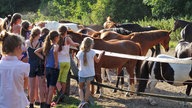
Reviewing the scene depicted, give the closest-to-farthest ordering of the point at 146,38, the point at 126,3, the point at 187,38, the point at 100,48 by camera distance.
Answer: the point at 100,48 < the point at 146,38 < the point at 187,38 < the point at 126,3

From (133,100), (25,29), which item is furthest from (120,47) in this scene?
(25,29)

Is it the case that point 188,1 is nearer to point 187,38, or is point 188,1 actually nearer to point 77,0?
point 77,0

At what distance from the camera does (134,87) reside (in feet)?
33.8

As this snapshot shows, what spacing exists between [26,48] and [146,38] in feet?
16.9

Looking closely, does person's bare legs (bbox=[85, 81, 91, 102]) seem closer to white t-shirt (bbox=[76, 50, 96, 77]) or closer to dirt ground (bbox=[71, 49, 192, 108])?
white t-shirt (bbox=[76, 50, 96, 77])

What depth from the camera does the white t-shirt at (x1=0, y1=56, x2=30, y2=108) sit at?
14.7 ft

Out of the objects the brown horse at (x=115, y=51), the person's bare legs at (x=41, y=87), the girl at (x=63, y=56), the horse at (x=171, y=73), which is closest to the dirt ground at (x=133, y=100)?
the horse at (x=171, y=73)

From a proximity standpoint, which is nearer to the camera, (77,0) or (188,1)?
(188,1)

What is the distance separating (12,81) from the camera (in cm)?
454

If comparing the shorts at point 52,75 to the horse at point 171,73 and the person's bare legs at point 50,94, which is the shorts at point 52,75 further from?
the horse at point 171,73

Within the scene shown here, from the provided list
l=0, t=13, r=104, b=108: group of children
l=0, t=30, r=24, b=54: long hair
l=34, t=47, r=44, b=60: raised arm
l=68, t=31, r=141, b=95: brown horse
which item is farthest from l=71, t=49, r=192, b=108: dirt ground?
l=0, t=30, r=24, b=54: long hair

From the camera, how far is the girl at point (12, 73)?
4.37 metres

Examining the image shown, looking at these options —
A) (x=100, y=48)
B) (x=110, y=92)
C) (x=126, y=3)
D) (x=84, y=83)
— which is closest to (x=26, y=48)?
(x=84, y=83)

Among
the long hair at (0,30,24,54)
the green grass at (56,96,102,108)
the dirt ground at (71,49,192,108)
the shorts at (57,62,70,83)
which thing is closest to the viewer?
the long hair at (0,30,24,54)
